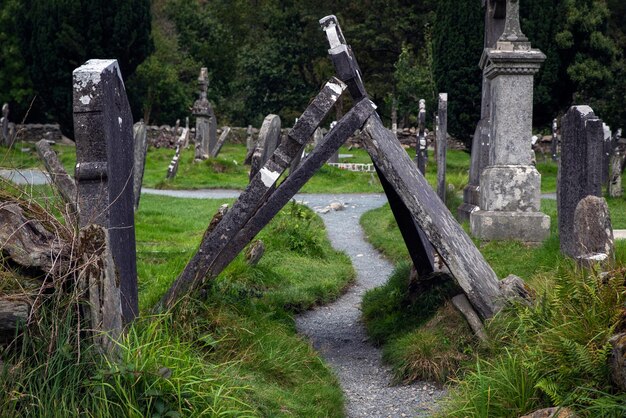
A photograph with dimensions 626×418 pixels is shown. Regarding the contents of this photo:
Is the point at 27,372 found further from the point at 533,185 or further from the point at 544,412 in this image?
the point at 533,185

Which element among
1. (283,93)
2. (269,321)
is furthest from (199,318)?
(283,93)

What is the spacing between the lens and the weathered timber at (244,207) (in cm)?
602

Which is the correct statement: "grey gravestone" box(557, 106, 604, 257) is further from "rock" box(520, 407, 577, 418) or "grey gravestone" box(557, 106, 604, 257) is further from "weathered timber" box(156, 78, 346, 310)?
"rock" box(520, 407, 577, 418)

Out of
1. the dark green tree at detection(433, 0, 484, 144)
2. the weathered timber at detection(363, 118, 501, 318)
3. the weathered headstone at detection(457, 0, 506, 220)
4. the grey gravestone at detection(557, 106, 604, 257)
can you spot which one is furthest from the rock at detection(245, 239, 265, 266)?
the dark green tree at detection(433, 0, 484, 144)

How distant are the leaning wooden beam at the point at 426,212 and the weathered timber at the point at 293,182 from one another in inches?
4.7

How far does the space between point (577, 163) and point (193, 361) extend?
5383 mm

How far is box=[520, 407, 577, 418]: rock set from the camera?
13.4 feet

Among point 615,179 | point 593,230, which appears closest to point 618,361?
point 593,230

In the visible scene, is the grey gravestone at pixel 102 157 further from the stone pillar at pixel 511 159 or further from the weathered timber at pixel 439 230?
the stone pillar at pixel 511 159

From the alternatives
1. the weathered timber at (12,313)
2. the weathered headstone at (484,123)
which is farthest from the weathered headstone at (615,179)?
the weathered timber at (12,313)

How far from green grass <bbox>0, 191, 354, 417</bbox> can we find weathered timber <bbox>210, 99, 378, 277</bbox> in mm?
337

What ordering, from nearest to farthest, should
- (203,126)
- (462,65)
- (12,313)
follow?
(12,313) → (462,65) → (203,126)

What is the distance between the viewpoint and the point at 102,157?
5133mm

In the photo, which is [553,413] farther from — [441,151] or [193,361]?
[441,151]
